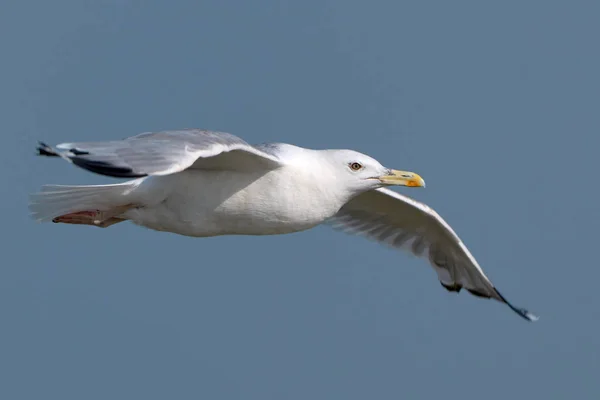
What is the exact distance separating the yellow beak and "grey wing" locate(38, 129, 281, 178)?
4.20 feet

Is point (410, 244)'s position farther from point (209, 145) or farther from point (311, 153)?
point (209, 145)

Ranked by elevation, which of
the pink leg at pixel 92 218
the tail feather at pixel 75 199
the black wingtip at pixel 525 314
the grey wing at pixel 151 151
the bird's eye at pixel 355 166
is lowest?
the black wingtip at pixel 525 314

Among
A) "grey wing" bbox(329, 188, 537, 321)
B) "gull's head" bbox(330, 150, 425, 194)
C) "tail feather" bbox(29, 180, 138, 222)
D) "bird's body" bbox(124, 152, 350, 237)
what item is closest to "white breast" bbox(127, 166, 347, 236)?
"bird's body" bbox(124, 152, 350, 237)

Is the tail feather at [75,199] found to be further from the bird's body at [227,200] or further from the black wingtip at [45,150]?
the black wingtip at [45,150]

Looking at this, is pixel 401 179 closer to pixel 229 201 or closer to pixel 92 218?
pixel 229 201

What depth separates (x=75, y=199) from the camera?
966 cm

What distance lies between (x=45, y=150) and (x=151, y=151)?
63cm

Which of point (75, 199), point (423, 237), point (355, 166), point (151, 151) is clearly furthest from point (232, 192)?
point (423, 237)

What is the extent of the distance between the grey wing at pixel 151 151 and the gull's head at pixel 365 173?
0.97 metres

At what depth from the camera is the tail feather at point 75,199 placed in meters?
9.51

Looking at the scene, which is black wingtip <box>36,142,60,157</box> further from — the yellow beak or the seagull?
the yellow beak

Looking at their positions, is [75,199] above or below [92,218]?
above

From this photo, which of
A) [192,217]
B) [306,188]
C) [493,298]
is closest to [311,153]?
[306,188]

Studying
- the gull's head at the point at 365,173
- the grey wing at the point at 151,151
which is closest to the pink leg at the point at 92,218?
the grey wing at the point at 151,151
